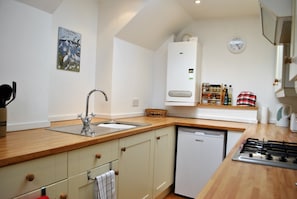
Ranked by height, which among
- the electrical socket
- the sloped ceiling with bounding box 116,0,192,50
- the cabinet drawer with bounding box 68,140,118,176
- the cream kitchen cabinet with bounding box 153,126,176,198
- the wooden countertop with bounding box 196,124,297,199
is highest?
the sloped ceiling with bounding box 116,0,192,50

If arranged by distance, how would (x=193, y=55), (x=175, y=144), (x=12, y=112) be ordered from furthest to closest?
(x=193, y=55) < (x=175, y=144) < (x=12, y=112)

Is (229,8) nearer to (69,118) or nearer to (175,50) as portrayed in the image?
(175,50)

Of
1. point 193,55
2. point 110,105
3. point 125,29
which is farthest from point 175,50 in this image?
point 110,105

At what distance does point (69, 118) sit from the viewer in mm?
2504

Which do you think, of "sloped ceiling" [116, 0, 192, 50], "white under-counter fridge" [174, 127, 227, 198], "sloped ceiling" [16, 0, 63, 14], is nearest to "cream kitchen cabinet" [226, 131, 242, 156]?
"white under-counter fridge" [174, 127, 227, 198]

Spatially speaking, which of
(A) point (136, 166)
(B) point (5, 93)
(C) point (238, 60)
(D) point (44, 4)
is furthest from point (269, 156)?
(C) point (238, 60)

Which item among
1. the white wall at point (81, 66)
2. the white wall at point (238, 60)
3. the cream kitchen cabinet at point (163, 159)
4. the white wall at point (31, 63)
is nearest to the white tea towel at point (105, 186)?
the white wall at point (31, 63)

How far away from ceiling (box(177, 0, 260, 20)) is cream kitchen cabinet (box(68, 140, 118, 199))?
2.00m

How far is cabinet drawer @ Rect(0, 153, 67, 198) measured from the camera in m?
1.08

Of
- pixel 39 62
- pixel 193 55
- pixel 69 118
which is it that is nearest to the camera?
pixel 39 62

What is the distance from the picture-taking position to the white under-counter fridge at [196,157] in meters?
2.65

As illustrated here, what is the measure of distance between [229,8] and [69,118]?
7.64ft

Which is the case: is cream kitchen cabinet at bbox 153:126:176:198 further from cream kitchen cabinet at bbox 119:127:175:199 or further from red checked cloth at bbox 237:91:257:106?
red checked cloth at bbox 237:91:257:106

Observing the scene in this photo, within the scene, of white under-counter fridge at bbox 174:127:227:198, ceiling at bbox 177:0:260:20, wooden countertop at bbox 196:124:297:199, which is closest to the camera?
wooden countertop at bbox 196:124:297:199
